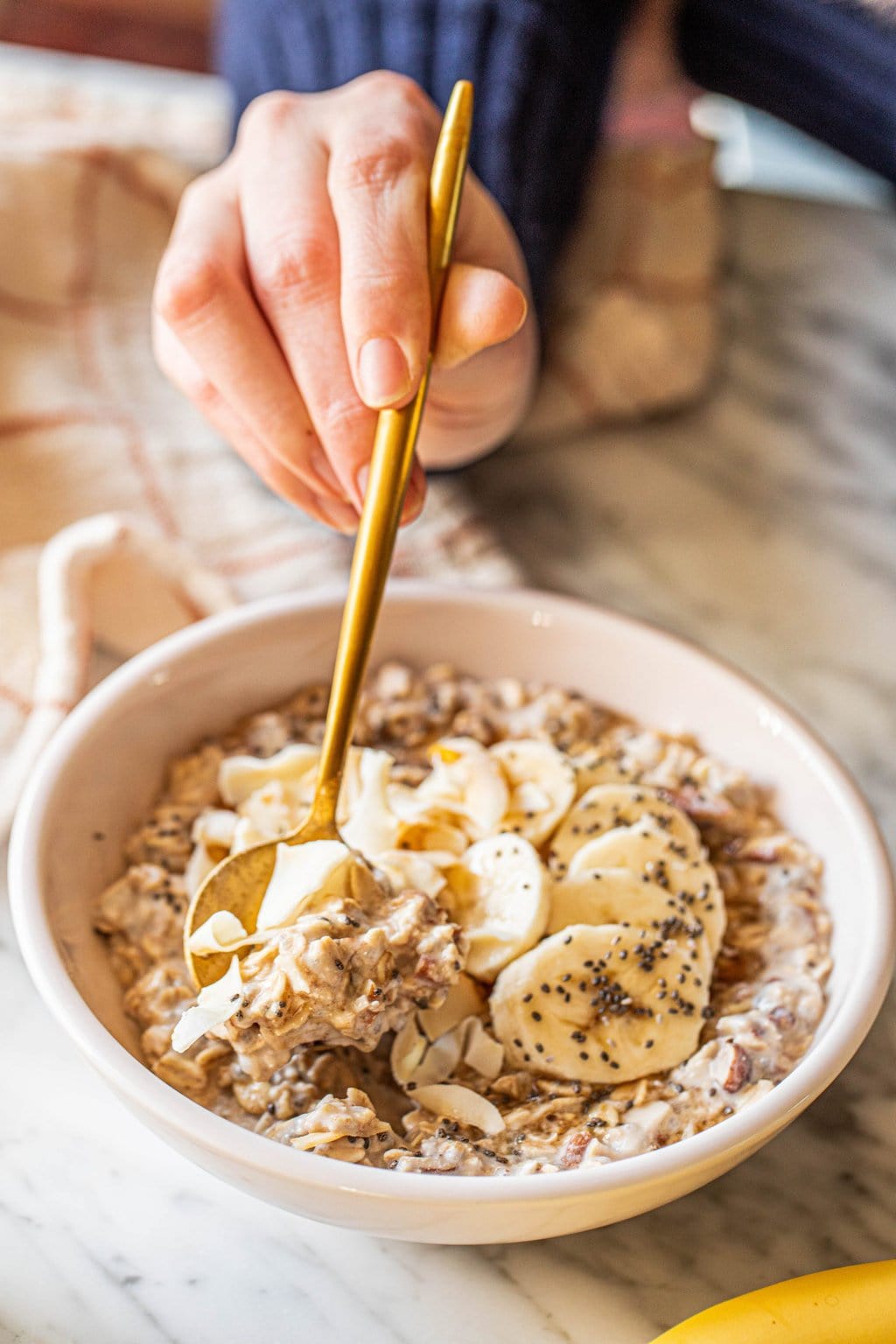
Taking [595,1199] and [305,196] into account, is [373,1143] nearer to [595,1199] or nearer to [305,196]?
[595,1199]

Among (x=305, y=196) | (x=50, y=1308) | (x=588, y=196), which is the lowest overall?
(x=50, y=1308)

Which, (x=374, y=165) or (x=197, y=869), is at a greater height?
(x=374, y=165)

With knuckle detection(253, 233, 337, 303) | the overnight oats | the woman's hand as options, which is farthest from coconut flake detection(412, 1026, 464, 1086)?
knuckle detection(253, 233, 337, 303)

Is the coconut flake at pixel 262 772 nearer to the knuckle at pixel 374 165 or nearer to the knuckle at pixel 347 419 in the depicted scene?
the knuckle at pixel 347 419

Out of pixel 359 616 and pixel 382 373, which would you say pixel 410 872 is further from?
pixel 382 373

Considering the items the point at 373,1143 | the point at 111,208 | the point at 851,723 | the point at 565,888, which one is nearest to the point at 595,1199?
the point at 373,1143

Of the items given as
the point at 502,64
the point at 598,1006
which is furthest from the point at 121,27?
the point at 598,1006

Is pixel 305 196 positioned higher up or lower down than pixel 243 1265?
higher up
